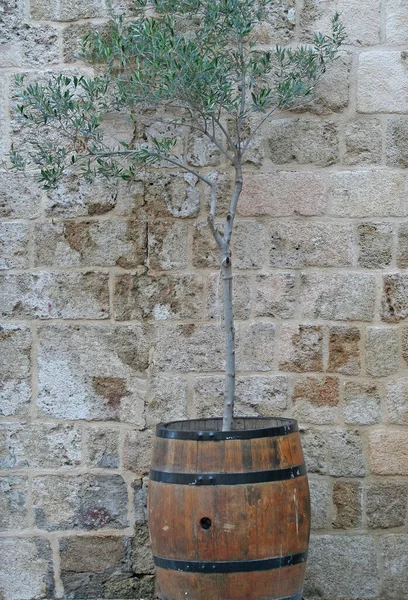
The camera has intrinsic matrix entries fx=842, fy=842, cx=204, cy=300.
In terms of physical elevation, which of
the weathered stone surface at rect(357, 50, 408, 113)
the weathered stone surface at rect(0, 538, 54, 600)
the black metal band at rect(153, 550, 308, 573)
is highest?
the weathered stone surface at rect(357, 50, 408, 113)

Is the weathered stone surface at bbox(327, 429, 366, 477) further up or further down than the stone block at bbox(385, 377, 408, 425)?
further down

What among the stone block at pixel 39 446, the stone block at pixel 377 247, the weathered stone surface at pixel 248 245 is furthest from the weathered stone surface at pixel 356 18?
the stone block at pixel 39 446

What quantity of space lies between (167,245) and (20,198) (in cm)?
76

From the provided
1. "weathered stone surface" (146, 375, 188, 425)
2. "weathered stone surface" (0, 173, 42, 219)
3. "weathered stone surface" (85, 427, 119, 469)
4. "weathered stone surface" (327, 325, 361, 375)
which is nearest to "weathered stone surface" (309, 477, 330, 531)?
"weathered stone surface" (327, 325, 361, 375)

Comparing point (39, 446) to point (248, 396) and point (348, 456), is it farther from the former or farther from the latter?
point (348, 456)

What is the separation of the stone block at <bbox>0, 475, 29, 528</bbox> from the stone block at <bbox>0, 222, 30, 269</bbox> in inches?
40.2

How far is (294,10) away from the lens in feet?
13.3

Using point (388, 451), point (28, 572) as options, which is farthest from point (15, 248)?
point (388, 451)

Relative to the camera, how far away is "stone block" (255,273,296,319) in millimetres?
3994

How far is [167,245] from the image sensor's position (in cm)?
406

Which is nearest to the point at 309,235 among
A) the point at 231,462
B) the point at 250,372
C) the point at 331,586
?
the point at 250,372

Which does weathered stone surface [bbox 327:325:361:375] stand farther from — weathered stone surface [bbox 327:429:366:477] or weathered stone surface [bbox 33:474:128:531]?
weathered stone surface [bbox 33:474:128:531]

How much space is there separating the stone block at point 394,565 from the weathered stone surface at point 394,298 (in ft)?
3.34

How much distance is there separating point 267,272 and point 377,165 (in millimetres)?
A: 732
